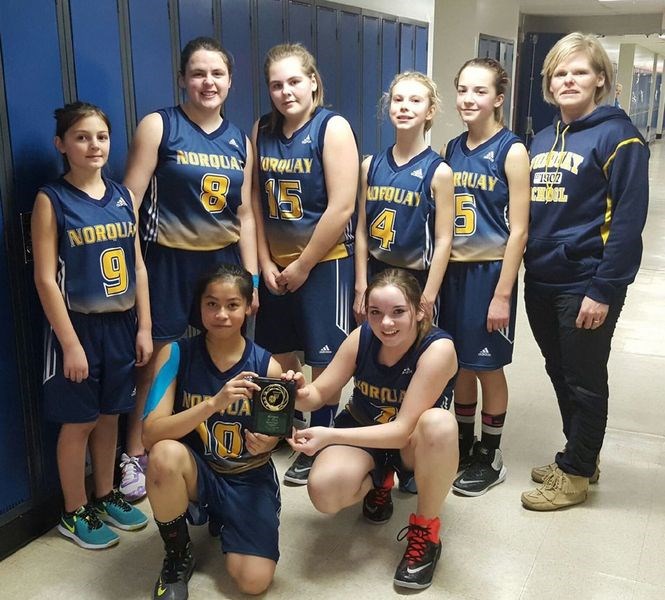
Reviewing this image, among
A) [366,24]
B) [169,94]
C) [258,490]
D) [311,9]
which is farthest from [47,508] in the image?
[366,24]

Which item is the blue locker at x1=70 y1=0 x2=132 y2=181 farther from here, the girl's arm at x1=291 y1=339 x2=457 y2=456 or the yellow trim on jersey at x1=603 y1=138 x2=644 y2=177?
the yellow trim on jersey at x1=603 y1=138 x2=644 y2=177

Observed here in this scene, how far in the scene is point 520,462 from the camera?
285 centimetres

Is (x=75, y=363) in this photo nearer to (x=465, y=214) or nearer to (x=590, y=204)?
(x=465, y=214)

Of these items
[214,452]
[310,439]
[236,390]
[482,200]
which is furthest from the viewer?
[482,200]

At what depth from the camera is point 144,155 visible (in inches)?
92.7

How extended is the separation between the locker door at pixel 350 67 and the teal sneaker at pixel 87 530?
8.31ft

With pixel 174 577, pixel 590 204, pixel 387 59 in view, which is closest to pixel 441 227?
pixel 590 204

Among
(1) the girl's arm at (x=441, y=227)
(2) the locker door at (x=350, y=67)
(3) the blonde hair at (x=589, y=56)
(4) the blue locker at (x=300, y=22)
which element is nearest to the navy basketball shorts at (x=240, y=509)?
(1) the girl's arm at (x=441, y=227)

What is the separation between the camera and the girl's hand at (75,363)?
2113 mm

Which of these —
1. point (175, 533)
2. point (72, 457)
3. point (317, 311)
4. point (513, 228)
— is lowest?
point (175, 533)

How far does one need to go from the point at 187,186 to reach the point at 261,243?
0.38m

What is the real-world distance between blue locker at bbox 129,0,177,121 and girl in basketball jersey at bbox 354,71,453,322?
0.87 m

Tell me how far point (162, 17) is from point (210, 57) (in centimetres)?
51

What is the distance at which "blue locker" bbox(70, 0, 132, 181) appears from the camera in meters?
2.31
